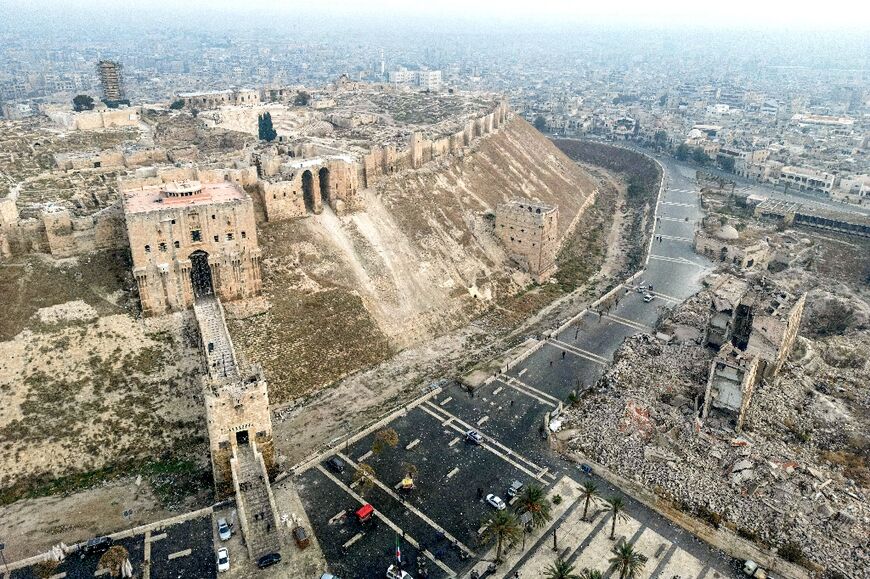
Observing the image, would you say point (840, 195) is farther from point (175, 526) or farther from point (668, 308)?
point (175, 526)

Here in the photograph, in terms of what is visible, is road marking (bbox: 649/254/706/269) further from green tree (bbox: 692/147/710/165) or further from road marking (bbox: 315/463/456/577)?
green tree (bbox: 692/147/710/165)

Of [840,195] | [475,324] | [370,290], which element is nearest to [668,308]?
[475,324]

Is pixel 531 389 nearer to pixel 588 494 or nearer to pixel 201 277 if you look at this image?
pixel 588 494

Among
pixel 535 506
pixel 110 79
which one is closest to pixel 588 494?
pixel 535 506

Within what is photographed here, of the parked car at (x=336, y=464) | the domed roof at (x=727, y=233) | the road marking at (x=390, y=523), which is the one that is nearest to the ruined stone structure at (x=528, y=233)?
the domed roof at (x=727, y=233)

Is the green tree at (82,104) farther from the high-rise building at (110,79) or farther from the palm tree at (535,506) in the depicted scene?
the palm tree at (535,506)

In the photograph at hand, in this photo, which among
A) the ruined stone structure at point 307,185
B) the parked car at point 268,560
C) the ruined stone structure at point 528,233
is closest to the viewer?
the parked car at point 268,560
